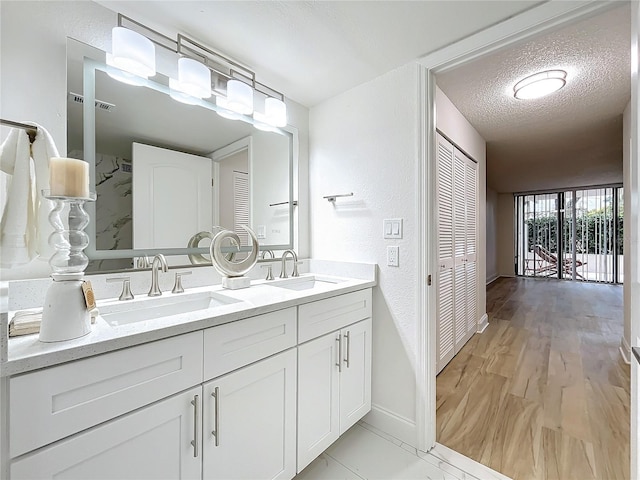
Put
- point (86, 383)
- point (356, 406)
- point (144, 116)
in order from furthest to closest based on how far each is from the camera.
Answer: point (356, 406)
point (144, 116)
point (86, 383)

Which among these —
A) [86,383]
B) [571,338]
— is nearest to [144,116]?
[86,383]

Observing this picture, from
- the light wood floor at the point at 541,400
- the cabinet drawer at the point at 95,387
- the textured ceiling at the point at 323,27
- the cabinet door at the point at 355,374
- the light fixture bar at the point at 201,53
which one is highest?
the textured ceiling at the point at 323,27

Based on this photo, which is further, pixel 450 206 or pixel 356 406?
pixel 450 206

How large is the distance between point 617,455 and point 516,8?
2.26 m

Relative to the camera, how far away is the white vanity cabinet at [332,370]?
1321 millimetres

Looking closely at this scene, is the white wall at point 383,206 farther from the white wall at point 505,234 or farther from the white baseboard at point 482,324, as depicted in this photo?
the white wall at point 505,234

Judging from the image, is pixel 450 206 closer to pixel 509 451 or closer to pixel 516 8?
pixel 516 8

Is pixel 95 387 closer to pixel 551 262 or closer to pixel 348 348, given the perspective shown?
pixel 348 348

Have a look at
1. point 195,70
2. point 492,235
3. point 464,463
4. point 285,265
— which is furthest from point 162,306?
point 492,235

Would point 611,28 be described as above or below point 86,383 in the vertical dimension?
above

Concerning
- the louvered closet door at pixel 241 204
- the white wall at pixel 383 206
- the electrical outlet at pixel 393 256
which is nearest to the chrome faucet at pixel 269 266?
the louvered closet door at pixel 241 204

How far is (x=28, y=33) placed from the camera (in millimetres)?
1068

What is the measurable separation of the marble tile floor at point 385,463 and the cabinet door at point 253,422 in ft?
0.98

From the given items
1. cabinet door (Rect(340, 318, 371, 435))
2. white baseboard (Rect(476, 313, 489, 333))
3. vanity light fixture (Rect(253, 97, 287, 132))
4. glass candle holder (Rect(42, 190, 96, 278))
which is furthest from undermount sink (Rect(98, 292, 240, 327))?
white baseboard (Rect(476, 313, 489, 333))
